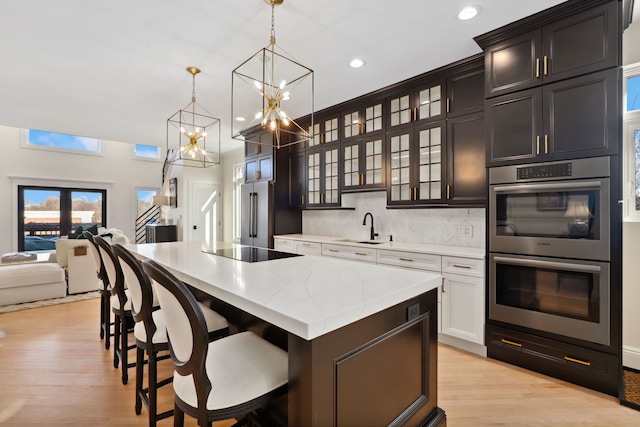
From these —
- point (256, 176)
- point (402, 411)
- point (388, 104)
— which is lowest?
point (402, 411)

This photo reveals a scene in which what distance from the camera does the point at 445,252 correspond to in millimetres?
2840

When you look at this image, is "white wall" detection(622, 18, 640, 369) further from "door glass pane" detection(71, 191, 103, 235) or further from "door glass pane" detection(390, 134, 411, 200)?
"door glass pane" detection(71, 191, 103, 235)

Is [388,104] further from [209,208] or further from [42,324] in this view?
[209,208]

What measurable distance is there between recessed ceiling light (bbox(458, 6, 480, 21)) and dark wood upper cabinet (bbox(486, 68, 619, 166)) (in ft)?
2.25

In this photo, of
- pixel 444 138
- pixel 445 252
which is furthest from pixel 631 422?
pixel 444 138

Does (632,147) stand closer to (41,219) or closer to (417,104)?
(417,104)

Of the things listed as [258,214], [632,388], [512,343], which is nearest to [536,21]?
[512,343]

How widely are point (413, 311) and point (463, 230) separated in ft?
7.10

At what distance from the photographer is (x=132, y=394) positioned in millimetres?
2158

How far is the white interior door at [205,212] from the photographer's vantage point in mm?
7104

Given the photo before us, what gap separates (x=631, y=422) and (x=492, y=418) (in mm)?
802

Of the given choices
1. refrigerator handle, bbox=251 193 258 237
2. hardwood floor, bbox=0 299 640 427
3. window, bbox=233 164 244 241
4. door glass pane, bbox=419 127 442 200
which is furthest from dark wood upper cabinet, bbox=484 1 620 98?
window, bbox=233 164 244 241

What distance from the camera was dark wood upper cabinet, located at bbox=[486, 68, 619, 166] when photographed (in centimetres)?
207

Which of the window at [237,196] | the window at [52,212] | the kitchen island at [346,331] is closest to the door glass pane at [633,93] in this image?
the kitchen island at [346,331]
